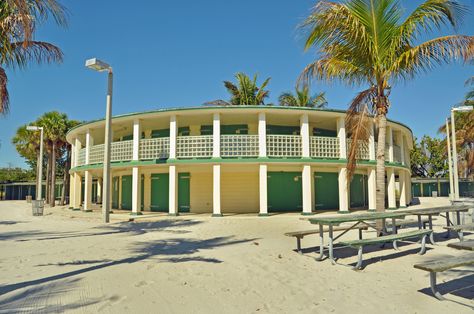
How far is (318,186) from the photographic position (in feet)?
61.0

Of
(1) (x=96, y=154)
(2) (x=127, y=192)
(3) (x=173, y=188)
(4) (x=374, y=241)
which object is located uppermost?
(1) (x=96, y=154)

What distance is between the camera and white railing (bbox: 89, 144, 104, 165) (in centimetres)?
1894

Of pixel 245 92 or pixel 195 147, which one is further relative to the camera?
pixel 245 92

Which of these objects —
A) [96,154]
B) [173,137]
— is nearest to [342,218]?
[173,137]

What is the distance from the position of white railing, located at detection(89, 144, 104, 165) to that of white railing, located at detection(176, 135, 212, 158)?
5.33m

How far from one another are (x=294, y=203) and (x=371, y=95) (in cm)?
966

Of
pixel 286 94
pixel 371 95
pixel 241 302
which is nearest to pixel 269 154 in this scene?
pixel 371 95

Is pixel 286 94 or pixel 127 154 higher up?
pixel 286 94

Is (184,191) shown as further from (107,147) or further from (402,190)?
(402,190)

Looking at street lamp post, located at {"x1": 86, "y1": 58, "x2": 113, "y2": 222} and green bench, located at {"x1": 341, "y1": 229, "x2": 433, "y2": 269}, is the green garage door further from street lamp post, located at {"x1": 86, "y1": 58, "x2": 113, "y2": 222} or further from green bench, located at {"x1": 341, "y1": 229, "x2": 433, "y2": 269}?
green bench, located at {"x1": 341, "y1": 229, "x2": 433, "y2": 269}

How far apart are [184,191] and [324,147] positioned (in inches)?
312

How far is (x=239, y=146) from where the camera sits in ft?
52.3

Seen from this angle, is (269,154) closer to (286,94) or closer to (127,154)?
(127,154)

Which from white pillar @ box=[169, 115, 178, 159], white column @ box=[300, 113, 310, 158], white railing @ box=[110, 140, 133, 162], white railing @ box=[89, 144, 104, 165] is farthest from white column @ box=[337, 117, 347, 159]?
white railing @ box=[89, 144, 104, 165]
